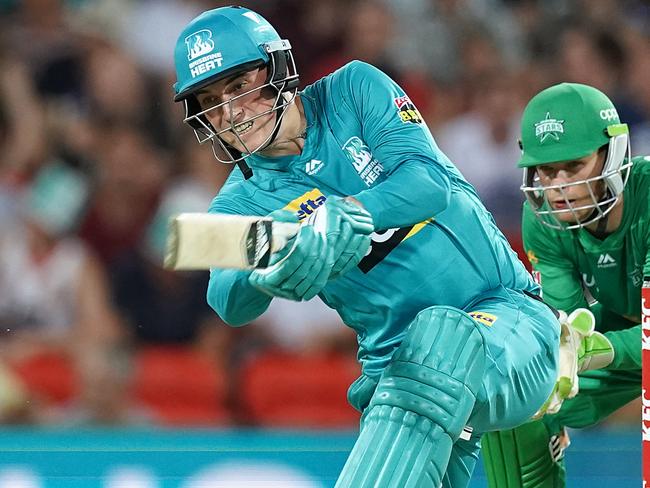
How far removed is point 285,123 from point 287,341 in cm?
250

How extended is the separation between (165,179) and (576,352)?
101 inches

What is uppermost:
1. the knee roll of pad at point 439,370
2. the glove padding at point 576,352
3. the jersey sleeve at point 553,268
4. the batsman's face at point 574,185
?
the batsman's face at point 574,185

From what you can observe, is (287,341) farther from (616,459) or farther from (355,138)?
(355,138)

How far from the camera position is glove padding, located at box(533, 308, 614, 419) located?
2740 millimetres

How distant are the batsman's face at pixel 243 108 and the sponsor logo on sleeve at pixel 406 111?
267 mm

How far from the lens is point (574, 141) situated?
118 inches

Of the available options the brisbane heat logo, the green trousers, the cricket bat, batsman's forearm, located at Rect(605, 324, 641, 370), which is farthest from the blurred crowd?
the cricket bat

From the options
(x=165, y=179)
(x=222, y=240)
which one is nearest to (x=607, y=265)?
(x=222, y=240)

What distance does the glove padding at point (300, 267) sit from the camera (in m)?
1.94

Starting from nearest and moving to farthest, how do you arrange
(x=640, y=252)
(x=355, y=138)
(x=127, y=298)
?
(x=355, y=138) → (x=640, y=252) → (x=127, y=298)

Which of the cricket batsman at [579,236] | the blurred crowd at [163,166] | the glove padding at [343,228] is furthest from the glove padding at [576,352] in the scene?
the blurred crowd at [163,166]

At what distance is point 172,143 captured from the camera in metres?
4.94

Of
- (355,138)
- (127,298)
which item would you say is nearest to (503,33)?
(127,298)

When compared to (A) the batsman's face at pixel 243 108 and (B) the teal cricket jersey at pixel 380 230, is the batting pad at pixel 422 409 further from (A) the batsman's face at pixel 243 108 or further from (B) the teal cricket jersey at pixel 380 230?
(A) the batsman's face at pixel 243 108
